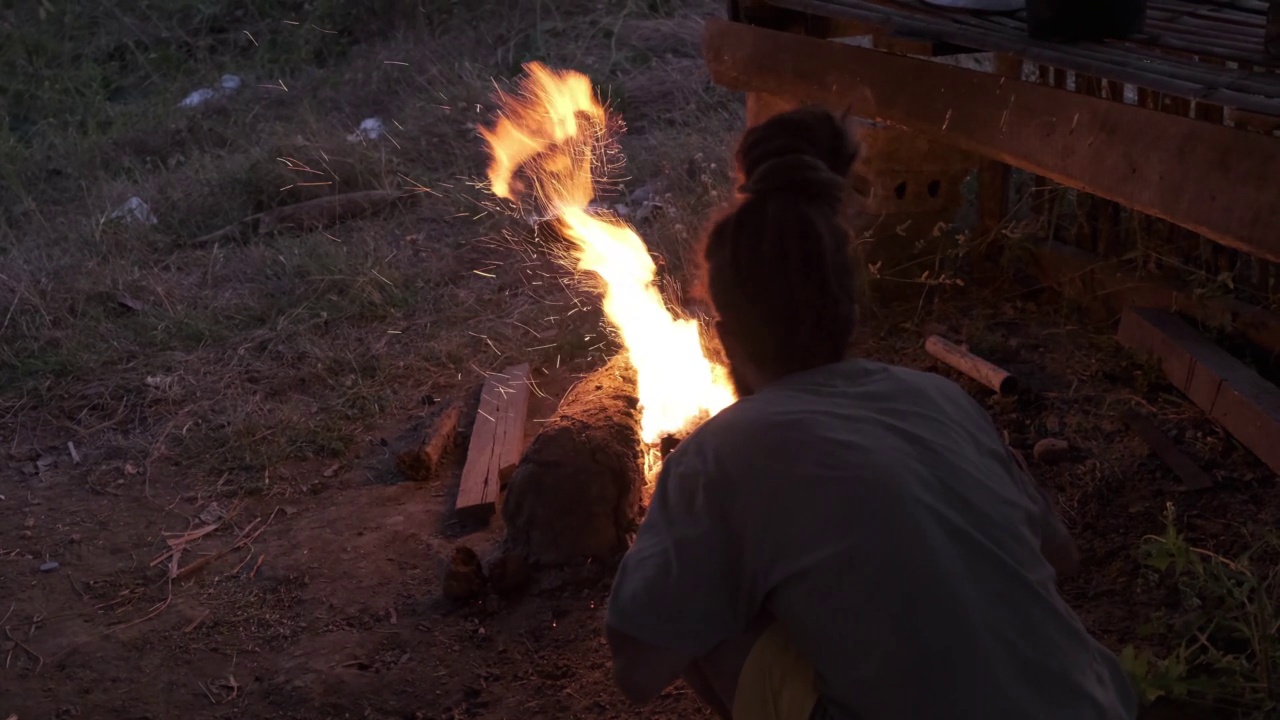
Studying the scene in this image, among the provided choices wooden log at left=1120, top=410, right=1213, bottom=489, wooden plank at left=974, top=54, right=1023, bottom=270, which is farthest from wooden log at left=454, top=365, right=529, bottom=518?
wooden log at left=1120, top=410, right=1213, bottom=489

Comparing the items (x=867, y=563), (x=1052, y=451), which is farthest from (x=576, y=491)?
(x=867, y=563)

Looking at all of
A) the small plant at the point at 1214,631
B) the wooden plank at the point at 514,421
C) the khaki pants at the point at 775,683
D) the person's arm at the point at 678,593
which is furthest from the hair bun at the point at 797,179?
the wooden plank at the point at 514,421

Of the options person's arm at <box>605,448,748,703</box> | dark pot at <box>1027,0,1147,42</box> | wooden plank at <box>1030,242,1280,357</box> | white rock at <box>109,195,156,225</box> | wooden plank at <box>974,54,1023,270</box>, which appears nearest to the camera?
person's arm at <box>605,448,748,703</box>

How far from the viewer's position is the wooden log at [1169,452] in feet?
12.0

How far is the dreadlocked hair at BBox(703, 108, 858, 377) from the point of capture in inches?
76.0

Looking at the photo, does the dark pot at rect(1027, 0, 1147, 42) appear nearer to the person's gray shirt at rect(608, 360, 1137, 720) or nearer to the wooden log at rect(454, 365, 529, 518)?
the person's gray shirt at rect(608, 360, 1137, 720)

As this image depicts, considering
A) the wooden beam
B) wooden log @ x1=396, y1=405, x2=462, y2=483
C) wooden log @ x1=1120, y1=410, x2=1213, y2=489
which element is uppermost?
the wooden beam

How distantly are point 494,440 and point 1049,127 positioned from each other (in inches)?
92.6

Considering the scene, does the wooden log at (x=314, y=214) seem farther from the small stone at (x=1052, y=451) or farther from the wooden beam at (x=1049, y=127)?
the small stone at (x=1052, y=451)

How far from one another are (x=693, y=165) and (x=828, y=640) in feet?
17.3

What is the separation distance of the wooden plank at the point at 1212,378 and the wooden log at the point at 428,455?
276 cm

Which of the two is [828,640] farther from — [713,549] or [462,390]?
[462,390]

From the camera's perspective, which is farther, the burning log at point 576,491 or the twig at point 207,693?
the burning log at point 576,491

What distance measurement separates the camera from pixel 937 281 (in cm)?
484
